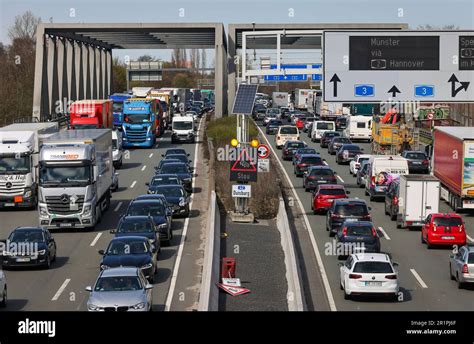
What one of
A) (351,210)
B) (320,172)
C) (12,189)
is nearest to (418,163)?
(320,172)

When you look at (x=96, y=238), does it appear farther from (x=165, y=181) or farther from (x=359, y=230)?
(x=359, y=230)

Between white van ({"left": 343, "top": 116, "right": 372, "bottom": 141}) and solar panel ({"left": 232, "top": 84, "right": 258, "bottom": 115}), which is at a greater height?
solar panel ({"left": 232, "top": 84, "right": 258, "bottom": 115})

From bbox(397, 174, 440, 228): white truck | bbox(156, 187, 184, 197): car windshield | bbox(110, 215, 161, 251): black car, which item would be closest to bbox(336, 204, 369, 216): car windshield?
bbox(397, 174, 440, 228): white truck

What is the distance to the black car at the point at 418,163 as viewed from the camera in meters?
53.0

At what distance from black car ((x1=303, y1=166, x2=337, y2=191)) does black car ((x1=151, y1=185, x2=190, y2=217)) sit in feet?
29.8

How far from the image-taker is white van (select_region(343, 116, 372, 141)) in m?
71.8

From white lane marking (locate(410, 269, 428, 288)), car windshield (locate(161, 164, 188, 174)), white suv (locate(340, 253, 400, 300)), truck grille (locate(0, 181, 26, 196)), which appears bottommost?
white lane marking (locate(410, 269, 428, 288))

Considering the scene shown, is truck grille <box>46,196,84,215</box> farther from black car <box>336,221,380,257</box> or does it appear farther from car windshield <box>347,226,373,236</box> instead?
car windshield <box>347,226,373,236</box>

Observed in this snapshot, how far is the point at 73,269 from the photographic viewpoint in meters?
27.6

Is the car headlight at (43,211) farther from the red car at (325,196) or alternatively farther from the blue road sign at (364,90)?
the blue road sign at (364,90)

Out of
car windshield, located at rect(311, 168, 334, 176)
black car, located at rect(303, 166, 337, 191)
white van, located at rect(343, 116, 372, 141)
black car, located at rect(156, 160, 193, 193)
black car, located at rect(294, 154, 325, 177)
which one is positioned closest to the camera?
black car, located at rect(156, 160, 193, 193)

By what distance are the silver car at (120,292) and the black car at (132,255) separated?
334 cm

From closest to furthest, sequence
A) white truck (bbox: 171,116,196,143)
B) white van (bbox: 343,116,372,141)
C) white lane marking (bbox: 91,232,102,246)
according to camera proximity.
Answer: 1. white lane marking (bbox: 91,232,102,246)
2. white truck (bbox: 171,116,196,143)
3. white van (bbox: 343,116,372,141)
